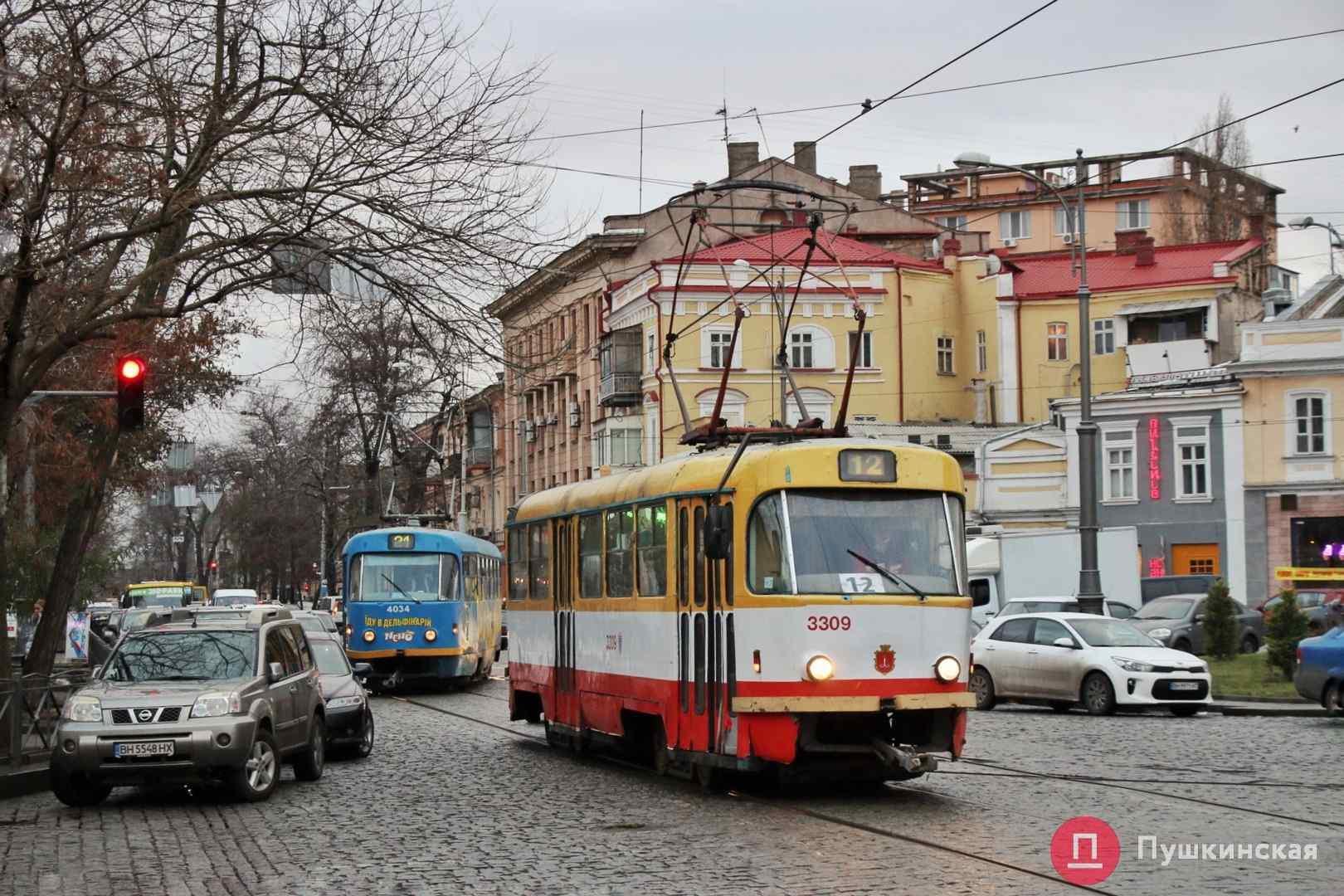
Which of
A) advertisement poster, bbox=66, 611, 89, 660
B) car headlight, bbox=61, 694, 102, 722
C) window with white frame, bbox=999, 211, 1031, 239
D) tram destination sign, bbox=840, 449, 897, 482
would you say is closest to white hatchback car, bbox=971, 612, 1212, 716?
tram destination sign, bbox=840, 449, 897, 482

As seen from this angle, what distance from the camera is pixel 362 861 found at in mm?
12672

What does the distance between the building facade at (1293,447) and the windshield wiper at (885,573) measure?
132ft

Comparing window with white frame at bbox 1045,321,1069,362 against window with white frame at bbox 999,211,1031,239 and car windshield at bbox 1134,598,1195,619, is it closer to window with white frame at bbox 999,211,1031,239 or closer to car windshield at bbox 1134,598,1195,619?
window with white frame at bbox 999,211,1031,239

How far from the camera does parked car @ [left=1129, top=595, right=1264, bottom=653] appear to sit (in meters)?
39.2

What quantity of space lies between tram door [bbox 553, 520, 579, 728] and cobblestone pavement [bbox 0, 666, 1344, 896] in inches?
23.6

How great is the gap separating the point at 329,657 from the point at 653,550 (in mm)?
6122

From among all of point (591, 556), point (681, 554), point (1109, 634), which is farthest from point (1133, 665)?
point (681, 554)

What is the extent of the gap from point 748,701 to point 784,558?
3.93ft

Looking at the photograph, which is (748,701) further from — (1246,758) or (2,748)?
(2,748)

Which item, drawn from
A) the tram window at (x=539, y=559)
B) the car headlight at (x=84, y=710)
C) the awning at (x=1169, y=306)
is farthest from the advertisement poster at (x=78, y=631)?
the awning at (x=1169, y=306)

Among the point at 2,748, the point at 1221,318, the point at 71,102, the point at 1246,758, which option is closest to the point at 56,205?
the point at 71,102

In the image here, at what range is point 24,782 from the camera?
18.5 m

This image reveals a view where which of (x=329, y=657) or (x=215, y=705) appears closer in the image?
(x=215, y=705)

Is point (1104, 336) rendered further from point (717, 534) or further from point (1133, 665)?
point (717, 534)
